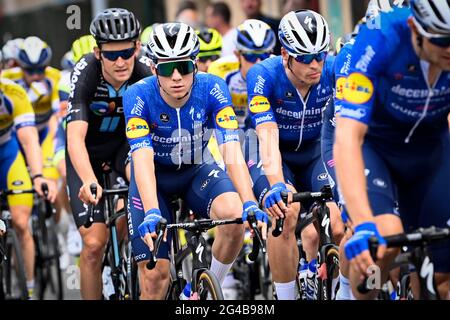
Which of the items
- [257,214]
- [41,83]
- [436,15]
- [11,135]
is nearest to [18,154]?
[11,135]

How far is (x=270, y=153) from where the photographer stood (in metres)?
8.58

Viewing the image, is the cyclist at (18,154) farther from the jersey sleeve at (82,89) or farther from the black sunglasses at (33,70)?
the black sunglasses at (33,70)

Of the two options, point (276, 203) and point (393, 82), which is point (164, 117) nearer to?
point (276, 203)

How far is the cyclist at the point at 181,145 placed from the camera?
830cm

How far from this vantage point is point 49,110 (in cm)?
1445

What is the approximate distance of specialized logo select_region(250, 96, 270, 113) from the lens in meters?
8.93

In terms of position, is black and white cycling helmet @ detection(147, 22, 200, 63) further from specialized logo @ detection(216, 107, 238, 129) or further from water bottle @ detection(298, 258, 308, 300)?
water bottle @ detection(298, 258, 308, 300)

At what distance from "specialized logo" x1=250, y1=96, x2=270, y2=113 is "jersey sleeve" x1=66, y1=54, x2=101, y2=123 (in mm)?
1456

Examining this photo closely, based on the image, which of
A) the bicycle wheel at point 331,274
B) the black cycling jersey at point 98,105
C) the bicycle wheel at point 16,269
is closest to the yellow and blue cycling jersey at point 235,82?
the black cycling jersey at point 98,105

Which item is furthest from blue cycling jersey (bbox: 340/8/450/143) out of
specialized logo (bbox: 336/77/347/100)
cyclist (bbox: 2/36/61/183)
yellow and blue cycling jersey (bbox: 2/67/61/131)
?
yellow and blue cycling jersey (bbox: 2/67/61/131)

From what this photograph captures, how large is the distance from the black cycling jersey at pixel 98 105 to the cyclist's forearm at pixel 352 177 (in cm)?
370

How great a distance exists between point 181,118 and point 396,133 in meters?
2.24
